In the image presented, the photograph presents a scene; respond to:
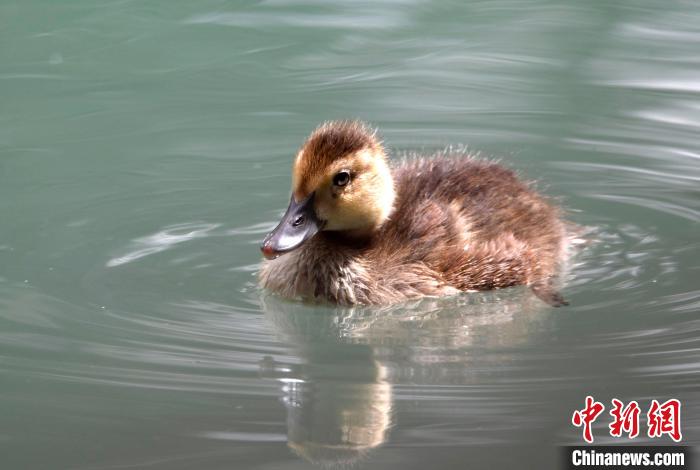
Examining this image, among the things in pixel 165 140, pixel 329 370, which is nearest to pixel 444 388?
pixel 329 370

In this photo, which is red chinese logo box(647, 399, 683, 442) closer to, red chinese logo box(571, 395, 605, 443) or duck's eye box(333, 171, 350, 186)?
red chinese logo box(571, 395, 605, 443)

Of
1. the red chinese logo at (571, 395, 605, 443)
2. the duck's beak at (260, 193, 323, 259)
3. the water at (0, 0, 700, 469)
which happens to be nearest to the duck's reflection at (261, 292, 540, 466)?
the water at (0, 0, 700, 469)

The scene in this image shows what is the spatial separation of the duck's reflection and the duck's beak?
26 cm

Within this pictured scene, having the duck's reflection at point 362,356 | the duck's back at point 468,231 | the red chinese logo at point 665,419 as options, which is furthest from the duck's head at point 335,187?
the red chinese logo at point 665,419

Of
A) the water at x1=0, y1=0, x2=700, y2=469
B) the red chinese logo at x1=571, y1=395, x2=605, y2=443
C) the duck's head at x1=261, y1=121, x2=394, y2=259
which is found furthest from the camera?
the duck's head at x1=261, y1=121, x2=394, y2=259

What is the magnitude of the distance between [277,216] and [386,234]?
81 cm

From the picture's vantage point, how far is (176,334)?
195 inches

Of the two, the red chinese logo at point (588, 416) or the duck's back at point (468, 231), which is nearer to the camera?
the red chinese logo at point (588, 416)

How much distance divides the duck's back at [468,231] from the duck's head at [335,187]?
0.54 feet

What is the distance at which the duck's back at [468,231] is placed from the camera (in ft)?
18.6

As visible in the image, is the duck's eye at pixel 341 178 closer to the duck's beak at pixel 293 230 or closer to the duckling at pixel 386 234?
the duckling at pixel 386 234

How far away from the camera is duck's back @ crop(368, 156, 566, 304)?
566 centimetres

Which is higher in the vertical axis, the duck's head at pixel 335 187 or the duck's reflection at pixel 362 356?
the duck's head at pixel 335 187

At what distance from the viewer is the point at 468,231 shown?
582 cm
